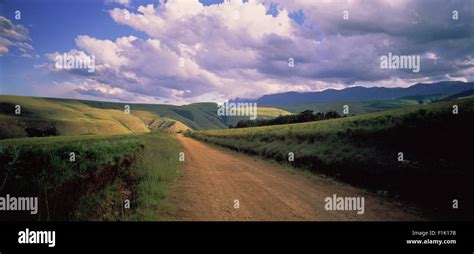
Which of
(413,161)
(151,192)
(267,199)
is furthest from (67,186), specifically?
(413,161)

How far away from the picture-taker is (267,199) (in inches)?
406

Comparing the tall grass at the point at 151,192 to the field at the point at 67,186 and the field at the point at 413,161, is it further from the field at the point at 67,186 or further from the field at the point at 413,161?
the field at the point at 413,161

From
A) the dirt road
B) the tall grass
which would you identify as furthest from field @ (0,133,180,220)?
the dirt road

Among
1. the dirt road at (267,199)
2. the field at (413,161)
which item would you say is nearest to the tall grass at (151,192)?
the dirt road at (267,199)

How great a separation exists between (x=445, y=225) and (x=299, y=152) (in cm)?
1510

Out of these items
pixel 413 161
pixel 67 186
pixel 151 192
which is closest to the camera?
pixel 67 186

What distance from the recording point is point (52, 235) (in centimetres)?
590

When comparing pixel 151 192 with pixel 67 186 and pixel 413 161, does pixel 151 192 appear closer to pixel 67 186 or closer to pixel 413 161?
pixel 67 186

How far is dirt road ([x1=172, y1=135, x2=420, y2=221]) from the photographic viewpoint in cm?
844

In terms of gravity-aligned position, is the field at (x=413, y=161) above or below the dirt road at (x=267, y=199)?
above

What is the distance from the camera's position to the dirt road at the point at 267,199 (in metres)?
8.44

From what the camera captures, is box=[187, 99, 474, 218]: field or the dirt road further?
box=[187, 99, 474, 218]: field

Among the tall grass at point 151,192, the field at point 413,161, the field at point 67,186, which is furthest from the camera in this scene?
the field at point 413,161

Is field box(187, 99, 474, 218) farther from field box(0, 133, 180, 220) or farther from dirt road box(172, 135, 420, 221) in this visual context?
field box(0, 133, 180, 220)
